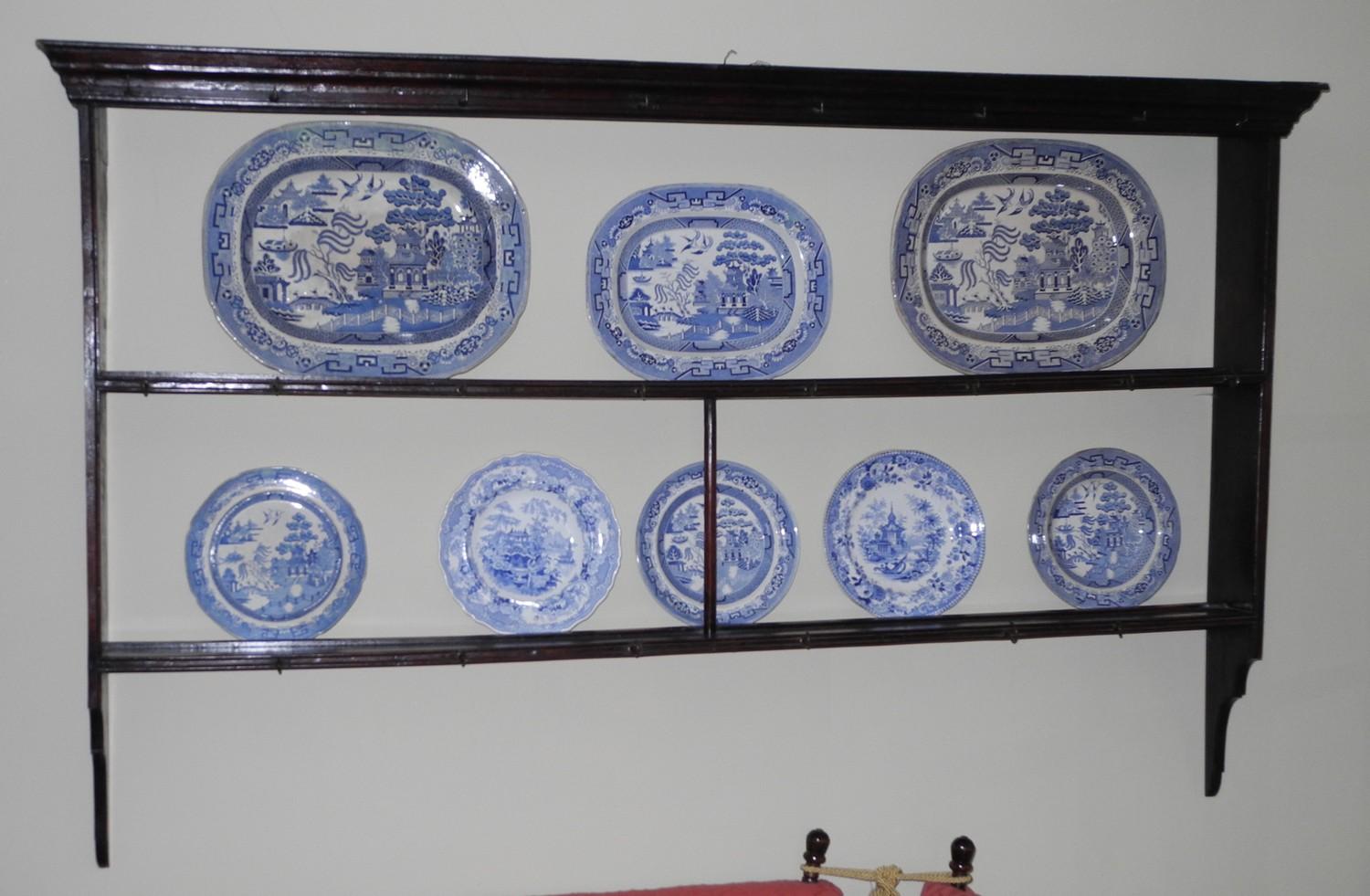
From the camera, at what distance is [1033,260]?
1604 millimetres

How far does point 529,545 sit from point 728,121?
2.33ft

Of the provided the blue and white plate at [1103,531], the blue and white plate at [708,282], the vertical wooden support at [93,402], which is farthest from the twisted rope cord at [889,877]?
the vertical wooden support at [93,402]

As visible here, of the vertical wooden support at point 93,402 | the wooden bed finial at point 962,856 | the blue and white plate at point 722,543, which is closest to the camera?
the vertical wooden support at point 93,402

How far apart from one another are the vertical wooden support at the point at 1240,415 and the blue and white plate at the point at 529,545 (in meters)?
1.02

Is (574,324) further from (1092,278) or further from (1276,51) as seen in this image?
(1276,51)

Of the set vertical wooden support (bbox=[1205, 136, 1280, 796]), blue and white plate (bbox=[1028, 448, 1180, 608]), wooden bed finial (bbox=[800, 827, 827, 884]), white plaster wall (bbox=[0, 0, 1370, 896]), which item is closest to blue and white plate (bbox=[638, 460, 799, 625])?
white plaster wall (bbox=[0, 0, 1370, 896])

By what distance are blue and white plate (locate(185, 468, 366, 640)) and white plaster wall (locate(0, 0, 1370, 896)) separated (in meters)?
0.05

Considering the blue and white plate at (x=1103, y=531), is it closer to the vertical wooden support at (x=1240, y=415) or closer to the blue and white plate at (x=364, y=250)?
the vertical wooden support at (x=1240, y=415)

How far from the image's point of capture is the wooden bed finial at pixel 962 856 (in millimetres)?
1463

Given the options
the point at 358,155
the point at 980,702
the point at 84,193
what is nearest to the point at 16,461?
the point at 84,193

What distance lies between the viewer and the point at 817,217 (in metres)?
1.62

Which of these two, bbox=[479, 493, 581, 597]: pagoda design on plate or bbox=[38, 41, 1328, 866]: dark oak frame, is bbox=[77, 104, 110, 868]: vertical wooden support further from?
bbox=[479, 493, 581, 597]: pagoda design on plate

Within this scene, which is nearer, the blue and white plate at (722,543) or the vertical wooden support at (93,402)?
the vertical wooden support at (93,402)

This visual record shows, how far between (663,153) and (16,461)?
109 cm
